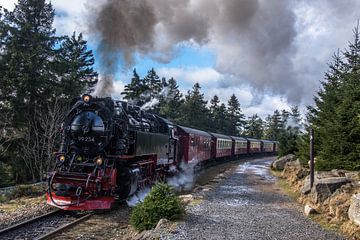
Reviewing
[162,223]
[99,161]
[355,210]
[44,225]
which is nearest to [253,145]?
[99,161]

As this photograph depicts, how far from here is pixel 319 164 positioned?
542 inches

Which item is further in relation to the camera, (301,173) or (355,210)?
(301,173)

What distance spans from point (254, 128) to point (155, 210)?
91812 millimetres

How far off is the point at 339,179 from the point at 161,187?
5.06 meters

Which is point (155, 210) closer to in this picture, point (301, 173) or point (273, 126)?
point (301, 173)

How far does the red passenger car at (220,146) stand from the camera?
108 ft

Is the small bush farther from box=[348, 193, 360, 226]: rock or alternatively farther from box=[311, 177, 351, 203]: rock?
box=[311, 177, 351, 203]: rock

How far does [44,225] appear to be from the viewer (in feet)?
30.7

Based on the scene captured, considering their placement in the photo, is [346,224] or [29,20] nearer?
[346,224]

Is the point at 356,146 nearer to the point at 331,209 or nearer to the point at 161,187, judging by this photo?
the point at 331,209

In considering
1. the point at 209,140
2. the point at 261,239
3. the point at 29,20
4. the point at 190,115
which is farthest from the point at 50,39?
the point at 190,115

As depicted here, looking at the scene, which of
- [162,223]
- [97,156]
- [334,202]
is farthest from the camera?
[97,156]

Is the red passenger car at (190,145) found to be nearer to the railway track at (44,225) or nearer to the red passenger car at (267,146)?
the railway track at (44,225)

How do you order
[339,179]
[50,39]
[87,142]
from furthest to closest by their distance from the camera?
[50,39] < [87,142] < [339,179]
